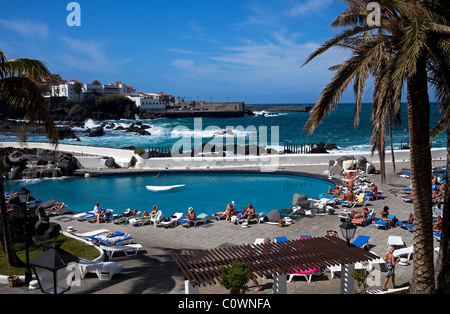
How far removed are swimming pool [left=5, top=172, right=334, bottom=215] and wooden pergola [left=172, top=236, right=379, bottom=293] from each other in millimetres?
10298

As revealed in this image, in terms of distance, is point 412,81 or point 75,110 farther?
point 75,110

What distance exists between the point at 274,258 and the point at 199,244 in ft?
17.8

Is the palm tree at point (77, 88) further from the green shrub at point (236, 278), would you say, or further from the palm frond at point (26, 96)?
the green shrub at point (236, 278)

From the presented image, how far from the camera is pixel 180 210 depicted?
1803 centimetres

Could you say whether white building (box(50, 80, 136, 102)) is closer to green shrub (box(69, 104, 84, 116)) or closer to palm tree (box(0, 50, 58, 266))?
green shrub (box(69, 104, 84, 116))

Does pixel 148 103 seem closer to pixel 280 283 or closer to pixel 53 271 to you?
pixel 280 283

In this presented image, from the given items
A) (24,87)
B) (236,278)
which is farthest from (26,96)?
(236,278)

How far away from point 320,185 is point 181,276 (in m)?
14.7

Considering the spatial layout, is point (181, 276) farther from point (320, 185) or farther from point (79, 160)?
point (79, 160)

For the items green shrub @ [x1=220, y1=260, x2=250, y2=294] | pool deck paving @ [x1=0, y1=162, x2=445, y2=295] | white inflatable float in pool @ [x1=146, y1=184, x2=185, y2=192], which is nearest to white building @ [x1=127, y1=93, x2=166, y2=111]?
white inflatable float in pool @ [x1=146, y1=184, x2=185, y2=192]

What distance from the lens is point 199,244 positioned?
11875mm

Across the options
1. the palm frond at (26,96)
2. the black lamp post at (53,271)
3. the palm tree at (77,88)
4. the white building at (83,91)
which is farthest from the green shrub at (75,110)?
the black lamp post at (53,271)

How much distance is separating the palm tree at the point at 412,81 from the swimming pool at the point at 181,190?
1145 centimetres
